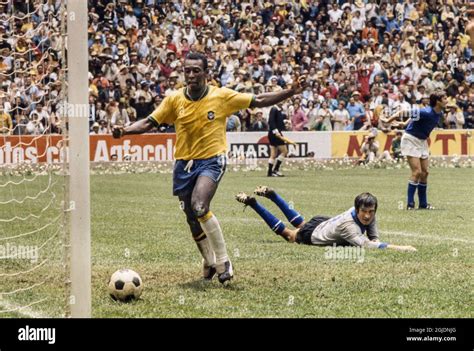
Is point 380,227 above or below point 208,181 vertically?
below

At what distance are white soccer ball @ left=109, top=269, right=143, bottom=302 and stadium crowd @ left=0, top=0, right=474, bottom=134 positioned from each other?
1790 cm

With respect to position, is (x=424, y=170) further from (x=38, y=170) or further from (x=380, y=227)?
(x=38, y=170)

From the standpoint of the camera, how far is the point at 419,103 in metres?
30.0

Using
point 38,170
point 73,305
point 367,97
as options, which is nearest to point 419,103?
point 367,97

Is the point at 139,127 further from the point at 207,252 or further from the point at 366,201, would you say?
the point at 366,201

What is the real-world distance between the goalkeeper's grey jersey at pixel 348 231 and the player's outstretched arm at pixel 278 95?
2.25 m

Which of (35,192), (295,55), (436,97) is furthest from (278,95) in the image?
(295,55)

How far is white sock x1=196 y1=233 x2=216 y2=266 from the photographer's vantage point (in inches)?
378

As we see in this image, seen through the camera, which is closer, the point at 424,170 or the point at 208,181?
the point at 208,181

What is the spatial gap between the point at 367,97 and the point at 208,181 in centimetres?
2153

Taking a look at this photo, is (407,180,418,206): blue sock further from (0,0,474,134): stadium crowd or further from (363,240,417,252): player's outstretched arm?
(0,0,474,134): stadium crowd

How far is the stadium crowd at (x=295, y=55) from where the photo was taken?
28031mm

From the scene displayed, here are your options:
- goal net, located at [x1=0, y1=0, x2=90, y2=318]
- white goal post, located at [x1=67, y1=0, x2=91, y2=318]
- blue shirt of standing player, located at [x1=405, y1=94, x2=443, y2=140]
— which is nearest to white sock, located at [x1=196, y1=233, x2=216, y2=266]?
goal net, located at [x1=0, y1=0, x2=90, y2=318]

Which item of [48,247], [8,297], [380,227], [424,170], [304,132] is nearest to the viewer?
[8,297]
